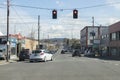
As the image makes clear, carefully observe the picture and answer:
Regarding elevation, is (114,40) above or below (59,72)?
above

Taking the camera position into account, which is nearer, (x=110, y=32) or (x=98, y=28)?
(x=110, y=32)

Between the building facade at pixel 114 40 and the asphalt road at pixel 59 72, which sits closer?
the asphalt road at pixel 59 72

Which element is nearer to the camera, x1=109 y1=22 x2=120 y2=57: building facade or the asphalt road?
the asphalt road

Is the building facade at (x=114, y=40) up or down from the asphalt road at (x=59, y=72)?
up

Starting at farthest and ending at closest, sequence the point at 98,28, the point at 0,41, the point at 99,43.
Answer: the point at 98,28
the point at 99,43
the point at 0,41

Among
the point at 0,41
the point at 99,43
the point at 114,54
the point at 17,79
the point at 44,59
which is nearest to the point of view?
the point at 17,79

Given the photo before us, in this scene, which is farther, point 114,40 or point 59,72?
point 114,40

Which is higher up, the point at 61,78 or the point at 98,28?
the point at 98,28

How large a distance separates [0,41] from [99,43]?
48.7m

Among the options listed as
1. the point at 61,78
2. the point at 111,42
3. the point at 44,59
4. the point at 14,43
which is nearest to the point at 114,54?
the point at 111,42

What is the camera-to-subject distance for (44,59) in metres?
42.2

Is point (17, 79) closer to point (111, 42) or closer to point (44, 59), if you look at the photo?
point (44, 59)

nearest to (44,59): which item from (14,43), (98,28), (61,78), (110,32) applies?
(61,78)

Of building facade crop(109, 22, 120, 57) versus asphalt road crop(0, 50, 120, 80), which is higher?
building facade crop(109, 22, 120, 57)
